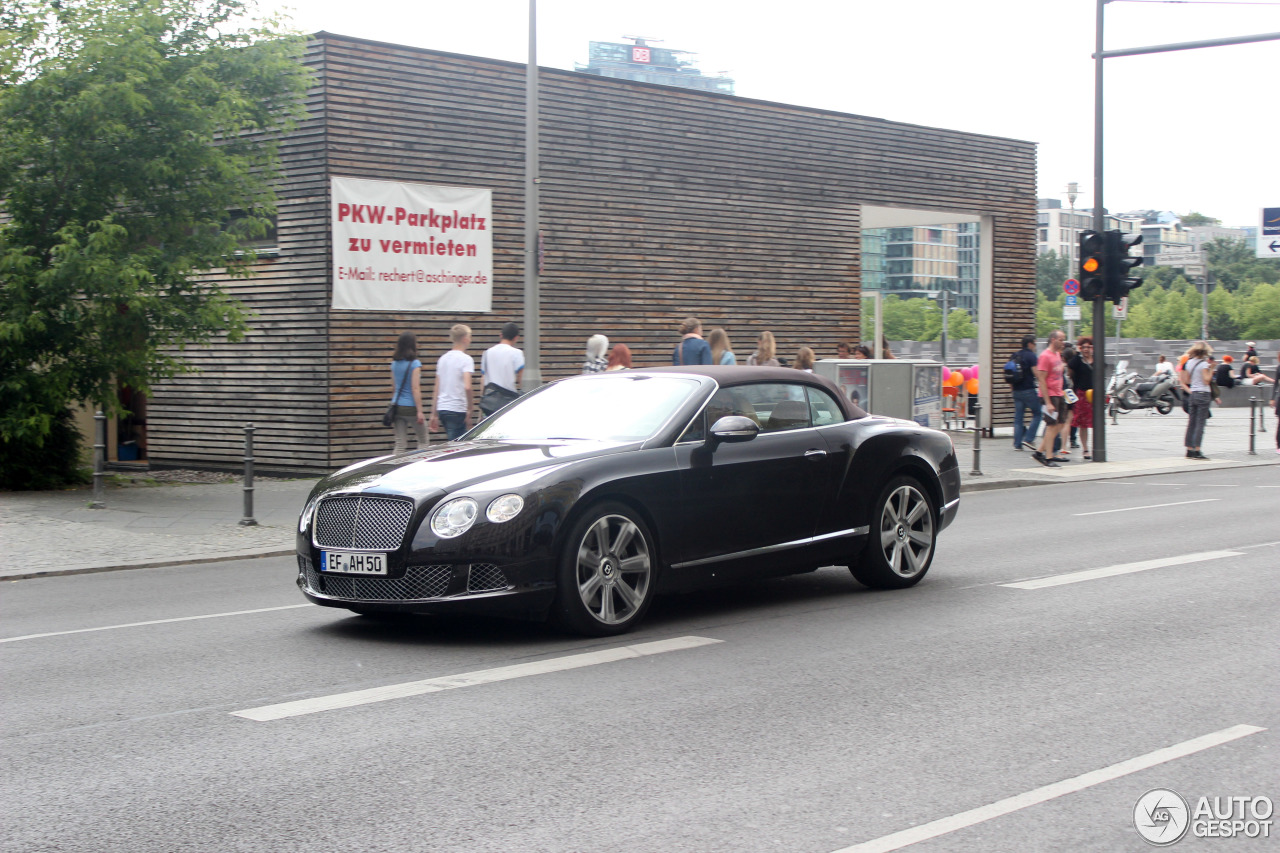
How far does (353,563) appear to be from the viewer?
23.4 feet

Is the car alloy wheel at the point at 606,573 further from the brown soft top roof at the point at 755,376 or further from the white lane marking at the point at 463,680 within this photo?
the brown soft top roof at the point at 755,376

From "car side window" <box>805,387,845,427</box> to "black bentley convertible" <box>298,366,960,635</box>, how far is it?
0.02 meters

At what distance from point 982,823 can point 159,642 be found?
4.98 metres

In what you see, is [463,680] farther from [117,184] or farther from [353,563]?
[117,184]

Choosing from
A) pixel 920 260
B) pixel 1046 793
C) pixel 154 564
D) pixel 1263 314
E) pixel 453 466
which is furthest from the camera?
pixel 920 260

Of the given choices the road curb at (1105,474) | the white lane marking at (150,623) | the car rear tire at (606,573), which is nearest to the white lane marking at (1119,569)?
the car rear tire at (606,573)

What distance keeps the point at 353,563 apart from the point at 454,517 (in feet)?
2.21

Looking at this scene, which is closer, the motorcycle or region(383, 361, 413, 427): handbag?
region(383, 361, 413, 427): handbag

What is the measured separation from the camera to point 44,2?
49.6ft

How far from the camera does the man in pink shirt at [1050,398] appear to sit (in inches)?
813

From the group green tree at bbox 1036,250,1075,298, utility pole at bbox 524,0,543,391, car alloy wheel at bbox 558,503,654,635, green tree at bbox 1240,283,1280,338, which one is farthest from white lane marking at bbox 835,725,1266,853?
green tree at bbox 1036,250,1075,298

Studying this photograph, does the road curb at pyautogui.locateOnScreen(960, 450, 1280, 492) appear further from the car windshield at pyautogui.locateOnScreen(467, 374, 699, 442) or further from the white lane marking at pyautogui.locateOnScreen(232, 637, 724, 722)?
the white lane marking at pyautogui.locateOnScreen(232, 637, 724, 722)

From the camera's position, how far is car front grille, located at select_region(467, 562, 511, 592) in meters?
6.84

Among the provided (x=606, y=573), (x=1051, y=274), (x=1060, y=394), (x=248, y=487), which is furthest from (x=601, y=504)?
(x=1051, y=274)
